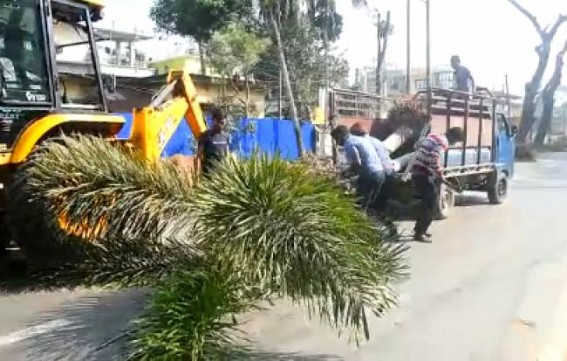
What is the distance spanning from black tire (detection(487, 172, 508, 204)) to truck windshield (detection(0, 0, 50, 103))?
10377mm

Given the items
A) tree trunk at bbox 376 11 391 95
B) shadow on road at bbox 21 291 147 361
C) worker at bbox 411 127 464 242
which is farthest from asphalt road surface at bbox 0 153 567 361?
tree trunk at bbox 376 11 391 95

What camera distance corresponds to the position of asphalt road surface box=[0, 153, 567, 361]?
Result: 527cm

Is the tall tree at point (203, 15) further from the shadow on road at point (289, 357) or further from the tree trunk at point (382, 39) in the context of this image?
the shadow on road at point (289, 357)

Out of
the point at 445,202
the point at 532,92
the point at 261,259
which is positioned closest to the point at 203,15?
the point at 445,202

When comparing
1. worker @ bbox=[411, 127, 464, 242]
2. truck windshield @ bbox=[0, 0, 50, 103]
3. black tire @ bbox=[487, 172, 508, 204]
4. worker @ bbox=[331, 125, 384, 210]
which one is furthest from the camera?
black tire @ bbox=[487, 172, 508, 204]

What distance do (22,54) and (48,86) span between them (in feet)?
1.24

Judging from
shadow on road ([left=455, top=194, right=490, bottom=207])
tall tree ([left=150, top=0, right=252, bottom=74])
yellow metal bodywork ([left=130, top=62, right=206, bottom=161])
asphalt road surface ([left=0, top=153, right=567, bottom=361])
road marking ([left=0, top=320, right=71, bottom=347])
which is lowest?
shadow on road ([left=455, top=194, right=490, bottom=207])

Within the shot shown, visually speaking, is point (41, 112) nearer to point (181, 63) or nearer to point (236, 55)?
point (236, 55)

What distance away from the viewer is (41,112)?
7094mm

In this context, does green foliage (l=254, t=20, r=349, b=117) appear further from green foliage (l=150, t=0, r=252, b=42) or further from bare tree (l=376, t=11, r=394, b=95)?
bare tree (l=376, t=11, r=394, b=95)

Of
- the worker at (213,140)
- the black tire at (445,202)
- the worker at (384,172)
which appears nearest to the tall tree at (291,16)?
the black tire at (445,202)

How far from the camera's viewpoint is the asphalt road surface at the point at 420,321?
5.27 m

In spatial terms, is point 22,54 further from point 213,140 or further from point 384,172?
point 384,172

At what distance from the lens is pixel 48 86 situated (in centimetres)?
714
